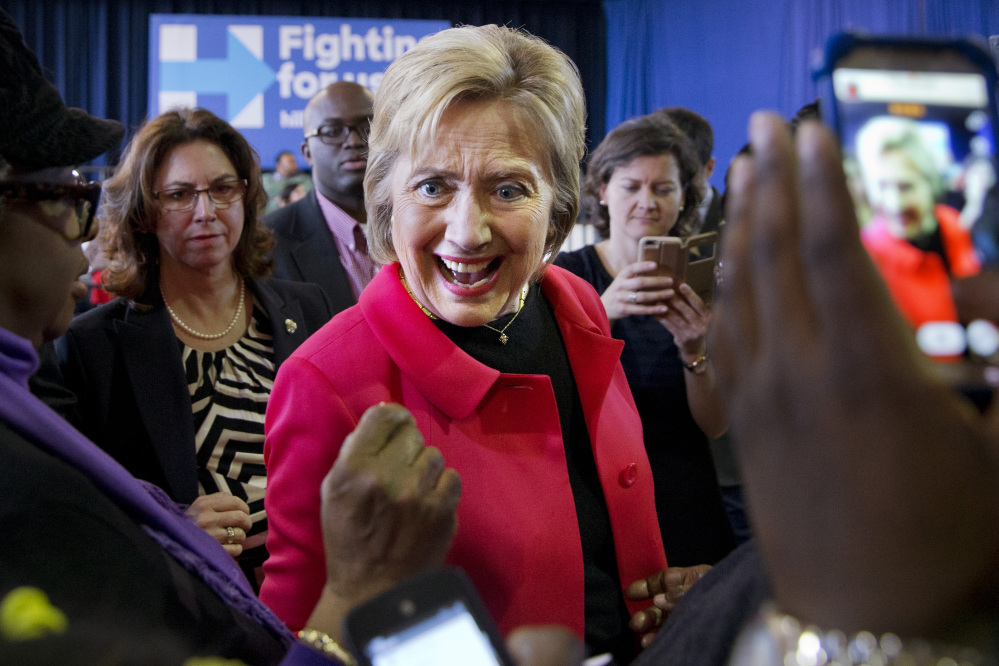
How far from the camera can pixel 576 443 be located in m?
1.41

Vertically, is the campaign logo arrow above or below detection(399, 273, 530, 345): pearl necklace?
above

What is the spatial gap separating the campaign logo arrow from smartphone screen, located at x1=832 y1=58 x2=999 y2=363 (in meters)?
9.64

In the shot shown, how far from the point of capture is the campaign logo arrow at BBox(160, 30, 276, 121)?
9250 mm

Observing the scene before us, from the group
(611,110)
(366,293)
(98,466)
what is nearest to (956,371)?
(98,466)

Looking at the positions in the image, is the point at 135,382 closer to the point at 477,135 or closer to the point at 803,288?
the point at 477,135

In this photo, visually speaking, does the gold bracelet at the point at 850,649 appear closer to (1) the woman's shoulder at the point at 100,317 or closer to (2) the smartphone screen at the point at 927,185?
(2) the smartphone screen at the point at 927,185

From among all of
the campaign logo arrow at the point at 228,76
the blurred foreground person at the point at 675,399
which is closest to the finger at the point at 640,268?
the blurred foreground person at the point at 675,399

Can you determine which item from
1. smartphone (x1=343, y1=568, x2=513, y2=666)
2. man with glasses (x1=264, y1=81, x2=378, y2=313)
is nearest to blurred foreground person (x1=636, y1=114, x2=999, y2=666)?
smartphone (x1=343, y1=568, x2=513, y2=666)

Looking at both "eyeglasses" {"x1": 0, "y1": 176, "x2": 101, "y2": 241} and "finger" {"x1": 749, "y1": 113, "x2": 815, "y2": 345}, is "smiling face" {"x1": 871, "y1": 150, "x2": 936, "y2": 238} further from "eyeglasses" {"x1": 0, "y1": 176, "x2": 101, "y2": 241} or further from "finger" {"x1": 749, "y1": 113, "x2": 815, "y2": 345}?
"eyeglasses" {"x1": 0, "y1": 176, "x2": 101, "y2": 241}

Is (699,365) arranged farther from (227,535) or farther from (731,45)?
(731,45)

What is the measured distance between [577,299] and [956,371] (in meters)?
1.22

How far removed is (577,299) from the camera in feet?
5.41

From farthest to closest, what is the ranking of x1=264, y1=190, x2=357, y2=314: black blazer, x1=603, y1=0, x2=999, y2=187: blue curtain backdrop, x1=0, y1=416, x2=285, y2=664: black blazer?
x1=603, y1=0, x2=999, y2=187: blue curtain backdrop
x1=264, y1=190, x2=357, y2=314: black blazer
x1=0, y1=416, x2=285, y2=664: black blazer

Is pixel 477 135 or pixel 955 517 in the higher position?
pixel 477 135
